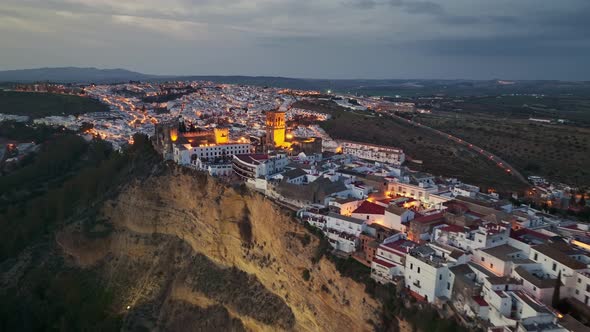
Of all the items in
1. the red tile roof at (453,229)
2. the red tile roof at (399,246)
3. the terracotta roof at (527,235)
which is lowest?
the red tile roof at (399,246)

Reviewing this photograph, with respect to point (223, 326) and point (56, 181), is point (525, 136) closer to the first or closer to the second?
point (223, 326)

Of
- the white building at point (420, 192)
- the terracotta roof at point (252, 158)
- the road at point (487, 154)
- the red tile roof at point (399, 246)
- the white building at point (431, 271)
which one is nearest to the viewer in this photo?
the white building at point (431, 271)

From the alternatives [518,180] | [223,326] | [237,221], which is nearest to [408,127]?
[518,180]

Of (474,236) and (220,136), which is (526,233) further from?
(220,136)

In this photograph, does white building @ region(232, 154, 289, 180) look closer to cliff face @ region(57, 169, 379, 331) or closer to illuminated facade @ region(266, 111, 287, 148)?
cliff face @ region(57, 169, 379, 331)

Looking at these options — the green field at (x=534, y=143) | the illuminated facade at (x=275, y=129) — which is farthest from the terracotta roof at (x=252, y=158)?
the green field at (x=534, y=143)

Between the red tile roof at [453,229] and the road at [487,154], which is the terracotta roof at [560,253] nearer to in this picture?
the red tile roof at [453,229]

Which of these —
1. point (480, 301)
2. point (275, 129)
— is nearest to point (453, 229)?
point (480, 301)
